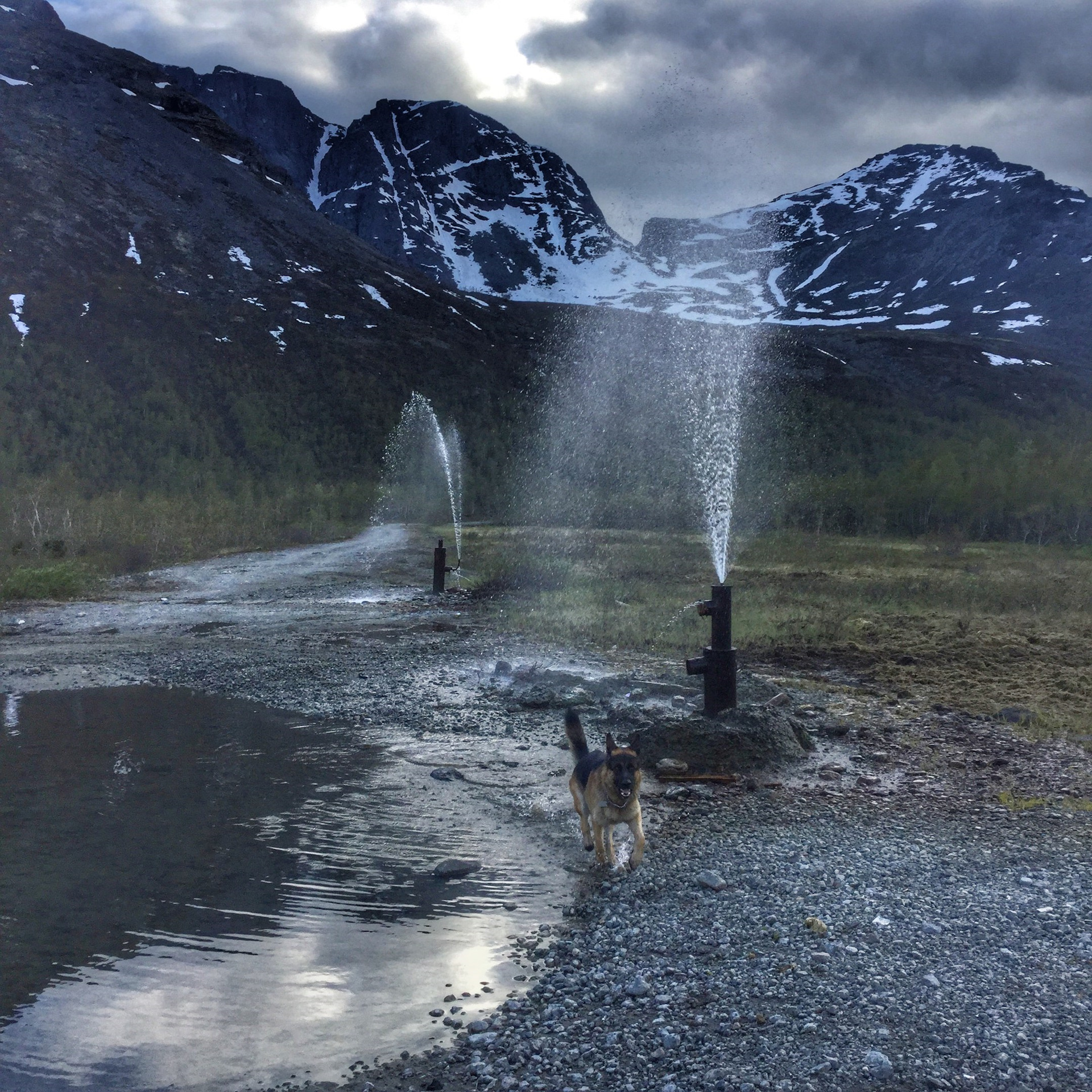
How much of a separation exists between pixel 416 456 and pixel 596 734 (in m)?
70.8

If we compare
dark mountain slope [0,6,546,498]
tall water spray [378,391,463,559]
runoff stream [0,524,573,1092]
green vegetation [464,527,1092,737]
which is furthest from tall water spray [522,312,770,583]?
runoff stream [0,524,573,1092]

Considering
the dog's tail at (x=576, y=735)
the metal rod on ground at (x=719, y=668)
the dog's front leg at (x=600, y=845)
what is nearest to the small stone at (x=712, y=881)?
the dog's front leg at (x=600, y=845)

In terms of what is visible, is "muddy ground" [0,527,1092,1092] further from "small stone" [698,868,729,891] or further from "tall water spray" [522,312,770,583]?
"tall water spray" [522,312,770,583]

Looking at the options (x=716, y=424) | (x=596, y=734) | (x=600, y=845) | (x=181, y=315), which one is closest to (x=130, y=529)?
(x=596, y=734)

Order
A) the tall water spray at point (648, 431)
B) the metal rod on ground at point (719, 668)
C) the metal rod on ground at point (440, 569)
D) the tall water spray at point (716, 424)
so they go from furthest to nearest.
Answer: the tall water spray at point (648, 431) < the tall water spray at point (716, 424) < the metal rod on ground at point (440, 569) < the metal rod on ground at point (719, 668)

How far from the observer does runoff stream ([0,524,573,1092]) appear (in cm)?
393

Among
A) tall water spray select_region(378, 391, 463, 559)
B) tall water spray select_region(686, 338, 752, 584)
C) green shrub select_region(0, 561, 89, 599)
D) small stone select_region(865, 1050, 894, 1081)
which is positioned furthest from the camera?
tall water spray select_region(378, 391, 463, 559)

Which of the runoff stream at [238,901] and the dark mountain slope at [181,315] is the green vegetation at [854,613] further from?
the dark mountain slope at [181,315]

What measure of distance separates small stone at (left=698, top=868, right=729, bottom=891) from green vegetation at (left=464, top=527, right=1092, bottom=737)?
4798 millimetres

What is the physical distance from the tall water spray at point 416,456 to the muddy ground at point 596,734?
4498 centimetres

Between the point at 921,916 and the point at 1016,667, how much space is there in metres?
8.14

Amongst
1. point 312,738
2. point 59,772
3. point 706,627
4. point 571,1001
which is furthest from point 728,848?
point 706,627

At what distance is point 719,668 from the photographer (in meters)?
8.53

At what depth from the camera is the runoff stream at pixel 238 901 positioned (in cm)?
393
